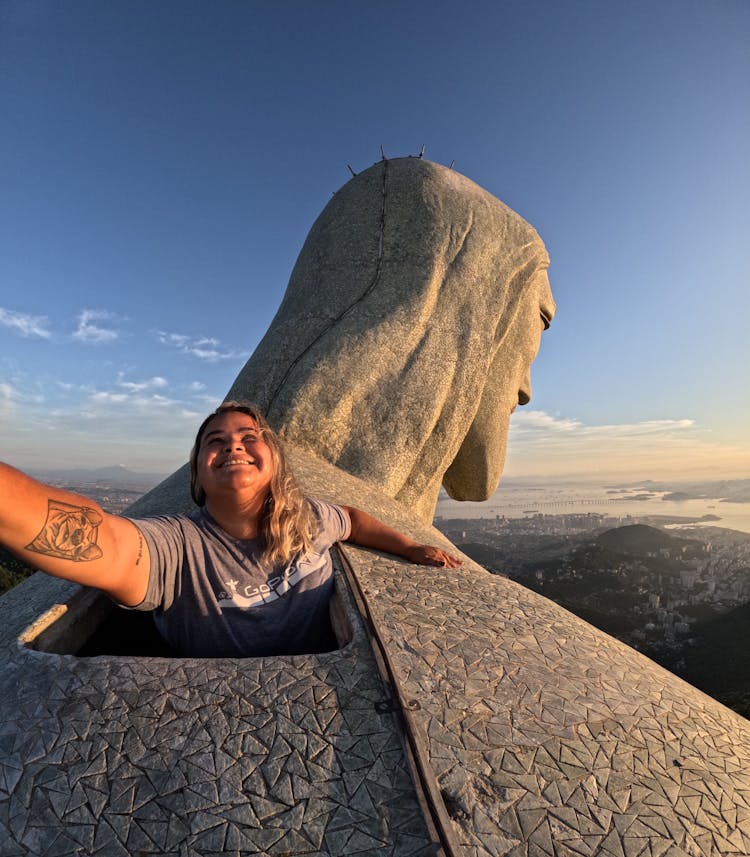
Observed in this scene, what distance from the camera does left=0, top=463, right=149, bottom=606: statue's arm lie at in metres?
Result: 1.86

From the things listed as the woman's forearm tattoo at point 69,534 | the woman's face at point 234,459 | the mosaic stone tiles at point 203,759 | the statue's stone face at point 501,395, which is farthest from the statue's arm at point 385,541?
the statue's stone face at point 501,395

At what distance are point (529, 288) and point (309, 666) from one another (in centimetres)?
641

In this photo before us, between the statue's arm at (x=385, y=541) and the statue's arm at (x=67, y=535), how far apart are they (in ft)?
4.79

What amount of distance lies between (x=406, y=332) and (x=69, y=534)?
4867 mm

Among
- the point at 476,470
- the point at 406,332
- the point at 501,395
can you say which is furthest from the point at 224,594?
the point at 476,470

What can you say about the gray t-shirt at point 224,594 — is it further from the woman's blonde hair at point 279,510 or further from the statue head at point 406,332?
the statue head at point 406,332

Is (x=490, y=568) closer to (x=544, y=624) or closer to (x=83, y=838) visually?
(x=544, y=624)

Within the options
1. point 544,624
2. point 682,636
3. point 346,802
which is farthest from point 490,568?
point 682,636

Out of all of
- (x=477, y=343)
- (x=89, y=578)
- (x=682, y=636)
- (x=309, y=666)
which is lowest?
(x=682, y=636)

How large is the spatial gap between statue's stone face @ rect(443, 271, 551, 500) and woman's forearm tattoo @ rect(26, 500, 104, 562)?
6004mm

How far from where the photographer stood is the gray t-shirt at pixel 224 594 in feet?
8.36

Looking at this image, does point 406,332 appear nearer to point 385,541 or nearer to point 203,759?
point 385,541

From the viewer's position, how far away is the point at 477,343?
6891mm

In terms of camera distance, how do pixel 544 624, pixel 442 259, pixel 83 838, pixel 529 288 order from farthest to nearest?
pixel 529 288, pixel 442 259, pixel 544 624, pixel 83 838
